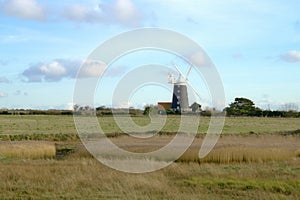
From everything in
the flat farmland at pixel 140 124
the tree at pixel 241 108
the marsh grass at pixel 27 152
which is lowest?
the marsh grass at pixel 27 152

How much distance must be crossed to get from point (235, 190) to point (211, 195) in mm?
1158

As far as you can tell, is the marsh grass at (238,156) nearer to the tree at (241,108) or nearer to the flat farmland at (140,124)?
the flat farmland at (140,124)

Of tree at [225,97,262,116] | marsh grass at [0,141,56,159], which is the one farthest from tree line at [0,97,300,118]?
marsh grass at [0,141,56,159]

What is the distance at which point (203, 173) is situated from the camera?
1805cm

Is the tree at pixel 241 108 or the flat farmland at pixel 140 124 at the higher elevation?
the tree at pixel 241 108

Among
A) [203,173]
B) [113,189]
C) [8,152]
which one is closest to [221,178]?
[203,173]

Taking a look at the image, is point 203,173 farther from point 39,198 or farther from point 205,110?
point 205,110

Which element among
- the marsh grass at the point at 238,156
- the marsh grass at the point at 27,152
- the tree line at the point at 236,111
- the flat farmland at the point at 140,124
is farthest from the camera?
the tree line at the point at 236,111

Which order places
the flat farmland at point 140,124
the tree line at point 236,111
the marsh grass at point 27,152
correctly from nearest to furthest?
1. the marsh grass at point 27,152
2. the flat farmland at point 140,124
3. the tree line at point 236,111

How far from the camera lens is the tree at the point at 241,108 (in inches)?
4147

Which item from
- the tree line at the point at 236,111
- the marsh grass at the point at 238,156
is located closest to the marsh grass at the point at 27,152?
the marsh grass at the point at 238,156

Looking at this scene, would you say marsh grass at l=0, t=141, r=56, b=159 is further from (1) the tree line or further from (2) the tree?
(2) the tree

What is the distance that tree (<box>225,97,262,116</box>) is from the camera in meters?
105

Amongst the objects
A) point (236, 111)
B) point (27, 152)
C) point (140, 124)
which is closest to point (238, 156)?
point (27, 152)
